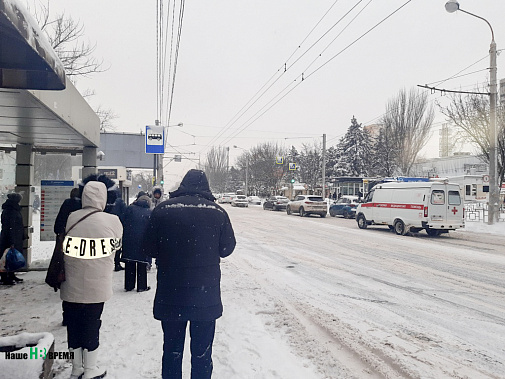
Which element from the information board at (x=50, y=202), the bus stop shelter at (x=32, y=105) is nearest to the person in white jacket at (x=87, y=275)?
the bus stop shelter at (x=32, y=105)

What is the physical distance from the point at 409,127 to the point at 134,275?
125ft

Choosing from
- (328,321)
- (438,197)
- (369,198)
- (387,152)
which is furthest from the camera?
(387,152)

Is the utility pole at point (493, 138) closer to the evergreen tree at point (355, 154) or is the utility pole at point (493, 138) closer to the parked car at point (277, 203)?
the parked car at point (277, 203)

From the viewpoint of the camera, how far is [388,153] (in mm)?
42344

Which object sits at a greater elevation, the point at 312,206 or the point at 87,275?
the point at 87,275

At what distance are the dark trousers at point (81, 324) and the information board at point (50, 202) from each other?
5557 mm

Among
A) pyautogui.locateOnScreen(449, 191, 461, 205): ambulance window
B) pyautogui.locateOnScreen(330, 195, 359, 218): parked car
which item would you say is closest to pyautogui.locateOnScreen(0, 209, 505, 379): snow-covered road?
pyautogui.locateOnScreen(449, 191, 461, 205): ambulance window

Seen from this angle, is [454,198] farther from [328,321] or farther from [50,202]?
[50,202]

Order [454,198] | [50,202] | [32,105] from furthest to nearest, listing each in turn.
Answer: [454,198], [50,202], [32,105]

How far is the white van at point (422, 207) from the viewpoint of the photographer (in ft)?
52.2

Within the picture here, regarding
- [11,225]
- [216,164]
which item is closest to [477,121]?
[11,225]

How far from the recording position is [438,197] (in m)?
15.9

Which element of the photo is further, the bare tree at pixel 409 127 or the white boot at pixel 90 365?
the bare tree at pixel 409 127

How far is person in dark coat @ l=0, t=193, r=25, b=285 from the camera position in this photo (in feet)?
20.9
